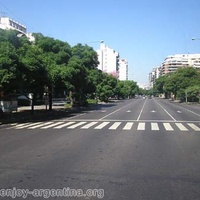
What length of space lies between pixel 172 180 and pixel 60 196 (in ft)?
8.54

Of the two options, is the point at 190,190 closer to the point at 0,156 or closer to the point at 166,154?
the point at 166,154

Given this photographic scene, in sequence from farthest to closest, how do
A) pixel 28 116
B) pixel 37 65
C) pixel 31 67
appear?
pixel 28 116 < pixel 37 65 < pixel 31 67

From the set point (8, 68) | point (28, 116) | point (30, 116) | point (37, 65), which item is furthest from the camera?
point (30, 116)

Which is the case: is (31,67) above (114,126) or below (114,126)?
above

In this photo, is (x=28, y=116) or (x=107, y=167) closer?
(x=107, y=167)

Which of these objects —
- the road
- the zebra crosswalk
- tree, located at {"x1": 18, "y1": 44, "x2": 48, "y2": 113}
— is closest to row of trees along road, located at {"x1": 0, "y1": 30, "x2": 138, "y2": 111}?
tree, located at {"x1": 18, "y1": 44, "x2": 48, "y2": 113}

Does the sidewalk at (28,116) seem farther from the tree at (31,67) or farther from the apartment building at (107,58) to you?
the apartment building at (107,58)

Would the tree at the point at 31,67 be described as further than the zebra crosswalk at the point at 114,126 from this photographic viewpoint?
Yes

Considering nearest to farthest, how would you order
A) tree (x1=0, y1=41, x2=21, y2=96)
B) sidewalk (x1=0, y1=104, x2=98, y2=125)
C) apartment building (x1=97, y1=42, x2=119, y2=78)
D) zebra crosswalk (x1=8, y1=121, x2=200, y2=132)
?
zebra crosswalk (x1=8, y1=121, x2=200, y2=132) < tree (x1=0, y1=41, x2=21, y2=96) < sidewalk (x1=0, y1=104, x2=98, y2=125) < apartment building (x1=97, y1=42, x2=119, y2=78)

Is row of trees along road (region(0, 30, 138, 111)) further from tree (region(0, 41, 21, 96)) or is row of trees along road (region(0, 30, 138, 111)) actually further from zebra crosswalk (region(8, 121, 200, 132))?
zebra crosswalk (region(8, 121, 200, 132))

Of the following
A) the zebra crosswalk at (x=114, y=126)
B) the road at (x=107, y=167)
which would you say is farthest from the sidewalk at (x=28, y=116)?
the road at (x=107, y=167)

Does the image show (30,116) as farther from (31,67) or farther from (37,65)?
(31,67)

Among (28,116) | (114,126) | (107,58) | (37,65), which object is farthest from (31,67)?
(107,58)

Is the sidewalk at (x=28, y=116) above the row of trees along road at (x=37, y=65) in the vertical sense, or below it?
below
